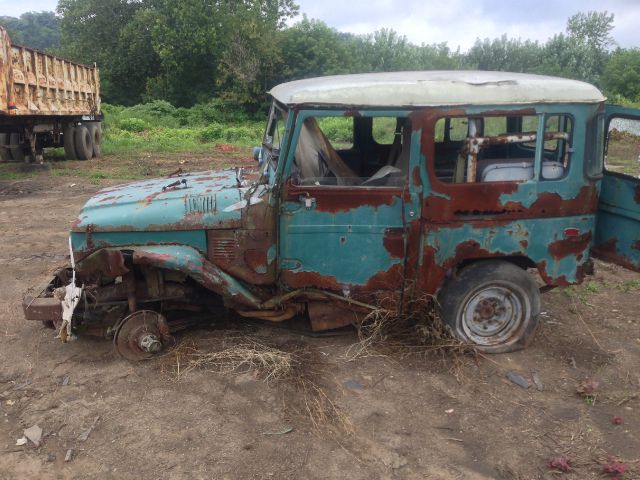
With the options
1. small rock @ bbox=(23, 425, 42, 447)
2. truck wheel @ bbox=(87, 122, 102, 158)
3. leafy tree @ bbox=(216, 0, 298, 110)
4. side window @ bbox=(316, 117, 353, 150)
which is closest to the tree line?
leafy tree @ bbox=(216, 0, 298, 110)

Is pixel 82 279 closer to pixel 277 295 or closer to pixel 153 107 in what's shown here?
pixel 277 295

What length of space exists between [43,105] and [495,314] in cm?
1076

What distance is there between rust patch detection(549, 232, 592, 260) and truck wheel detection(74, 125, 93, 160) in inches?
525

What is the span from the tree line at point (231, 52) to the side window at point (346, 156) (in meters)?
23.7

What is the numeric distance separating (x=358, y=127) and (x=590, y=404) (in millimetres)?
2970

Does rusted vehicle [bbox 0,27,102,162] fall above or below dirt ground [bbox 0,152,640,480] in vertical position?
above

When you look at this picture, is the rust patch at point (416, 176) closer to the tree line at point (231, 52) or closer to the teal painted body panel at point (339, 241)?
the teal painted body panel at point (339, 241)

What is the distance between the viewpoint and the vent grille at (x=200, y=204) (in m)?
4.14

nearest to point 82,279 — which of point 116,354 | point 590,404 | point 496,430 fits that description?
point 116,354

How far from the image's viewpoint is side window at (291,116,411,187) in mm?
4109

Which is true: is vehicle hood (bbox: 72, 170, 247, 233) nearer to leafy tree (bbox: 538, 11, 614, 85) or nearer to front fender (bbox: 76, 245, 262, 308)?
front fender (bbox: 76, 245, 262, 308)

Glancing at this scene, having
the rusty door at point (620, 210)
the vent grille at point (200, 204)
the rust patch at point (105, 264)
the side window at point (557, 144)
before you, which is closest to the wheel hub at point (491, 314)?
the rusty door at point (620, 210)

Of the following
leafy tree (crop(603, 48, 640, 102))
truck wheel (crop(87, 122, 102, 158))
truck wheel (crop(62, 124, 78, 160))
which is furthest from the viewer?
leafy tree (crop(603, 48, 640, 102))

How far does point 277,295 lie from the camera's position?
14.2 ft
